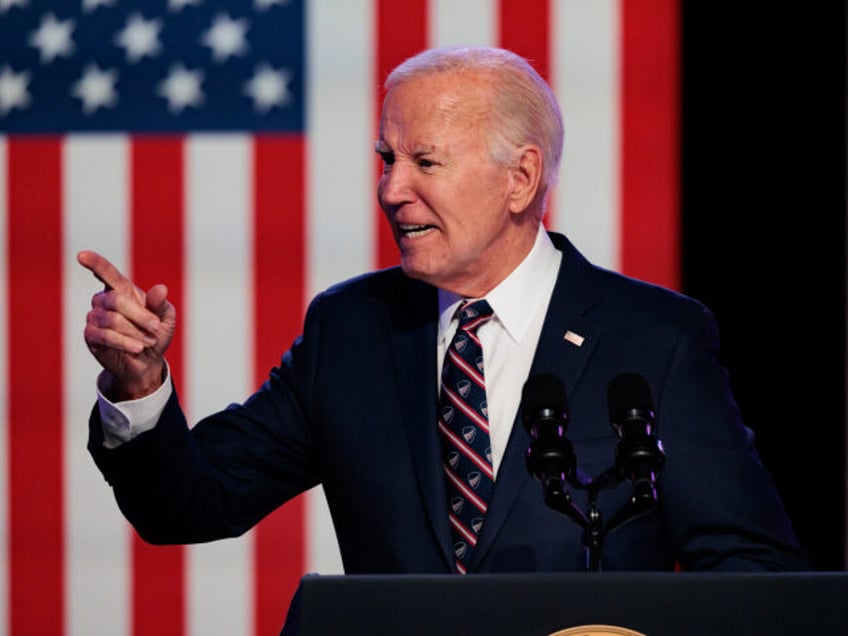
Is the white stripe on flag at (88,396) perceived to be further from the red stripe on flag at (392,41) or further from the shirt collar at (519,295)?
the shirt collar at (519,295)

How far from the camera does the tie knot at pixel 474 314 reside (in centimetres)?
185

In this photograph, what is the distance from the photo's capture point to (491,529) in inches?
65.4

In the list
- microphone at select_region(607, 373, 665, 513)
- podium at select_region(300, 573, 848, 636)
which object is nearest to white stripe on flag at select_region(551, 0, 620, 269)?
microphone at select_region(607, 373, 665, 513)

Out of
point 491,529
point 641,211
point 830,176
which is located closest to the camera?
point 491,529

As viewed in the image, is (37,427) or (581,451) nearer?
(581,451)

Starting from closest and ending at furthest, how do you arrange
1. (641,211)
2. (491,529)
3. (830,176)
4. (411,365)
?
1. (491,529)
2. (411,365)
3. (830,176)
4. (641,211)

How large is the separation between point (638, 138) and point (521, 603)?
1.87m

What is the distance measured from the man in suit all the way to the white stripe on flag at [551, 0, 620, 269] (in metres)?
0.92

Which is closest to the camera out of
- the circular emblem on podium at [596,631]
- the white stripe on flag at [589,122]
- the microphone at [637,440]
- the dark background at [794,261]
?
the circular emblem on podium at [596,631]

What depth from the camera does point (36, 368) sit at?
2996mm

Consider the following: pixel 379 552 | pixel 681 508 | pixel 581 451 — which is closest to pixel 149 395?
pixel 379 552

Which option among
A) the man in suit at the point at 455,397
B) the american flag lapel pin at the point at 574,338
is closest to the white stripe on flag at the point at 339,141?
the man in suit at the point at 455,397

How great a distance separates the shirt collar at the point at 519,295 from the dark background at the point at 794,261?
0.91 m

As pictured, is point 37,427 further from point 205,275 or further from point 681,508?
point 681,508
